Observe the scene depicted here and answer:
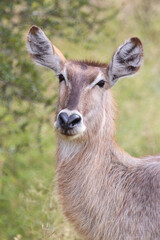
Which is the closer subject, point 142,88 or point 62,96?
point 62,96

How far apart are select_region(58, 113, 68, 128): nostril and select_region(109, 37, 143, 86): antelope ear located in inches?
30.7

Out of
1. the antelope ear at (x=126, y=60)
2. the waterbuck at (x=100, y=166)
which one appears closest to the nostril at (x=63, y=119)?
the waterbuck at (x=100, y=166)

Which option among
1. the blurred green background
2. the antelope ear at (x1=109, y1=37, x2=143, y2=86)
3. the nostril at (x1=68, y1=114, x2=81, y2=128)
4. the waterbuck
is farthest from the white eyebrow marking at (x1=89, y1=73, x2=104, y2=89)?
the blurred green background

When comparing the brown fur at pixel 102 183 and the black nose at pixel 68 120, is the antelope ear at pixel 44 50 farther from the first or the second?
the black nose at pixel 68 120

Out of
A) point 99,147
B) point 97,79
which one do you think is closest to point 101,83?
point 97,79

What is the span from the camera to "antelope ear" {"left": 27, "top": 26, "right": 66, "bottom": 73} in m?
5.37

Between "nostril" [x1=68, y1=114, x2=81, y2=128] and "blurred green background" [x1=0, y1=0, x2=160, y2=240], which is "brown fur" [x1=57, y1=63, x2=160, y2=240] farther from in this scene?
"blurred green background" [x1=0, y1=0, x2=160, y2=240]

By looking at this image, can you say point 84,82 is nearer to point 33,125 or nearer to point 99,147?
point 99,147

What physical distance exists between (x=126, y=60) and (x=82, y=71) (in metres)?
0.47

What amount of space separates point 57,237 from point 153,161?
1308 millimetres

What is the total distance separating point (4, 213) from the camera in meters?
7.11

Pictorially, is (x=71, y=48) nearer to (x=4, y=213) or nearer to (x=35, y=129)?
(x=35, y=129)

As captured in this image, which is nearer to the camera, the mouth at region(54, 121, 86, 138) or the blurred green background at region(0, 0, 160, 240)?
the mouth at region(54, 121, 86, 138)

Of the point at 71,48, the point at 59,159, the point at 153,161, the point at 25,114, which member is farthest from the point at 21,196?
the point at 71,48
